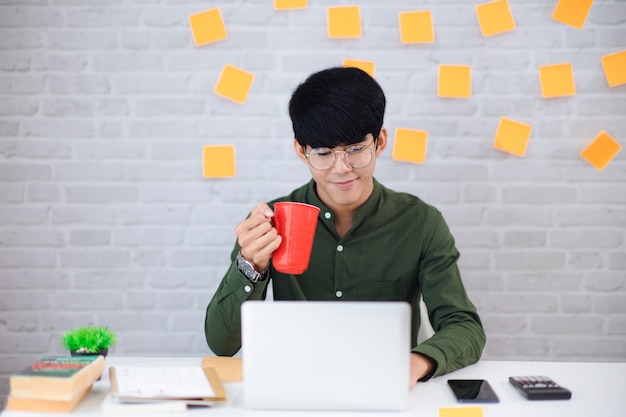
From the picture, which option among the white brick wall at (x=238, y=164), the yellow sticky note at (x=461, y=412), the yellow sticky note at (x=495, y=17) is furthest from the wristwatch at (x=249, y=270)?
the yellow sticky note at (x=495, y=17)

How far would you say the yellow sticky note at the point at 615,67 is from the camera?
7.63 feet

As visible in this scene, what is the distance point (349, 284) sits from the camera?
1.80 m

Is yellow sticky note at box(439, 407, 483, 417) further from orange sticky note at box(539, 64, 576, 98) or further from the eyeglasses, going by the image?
orange sticky note at box(539, 64, 576, 98)

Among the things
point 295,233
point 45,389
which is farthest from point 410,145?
point 45,389

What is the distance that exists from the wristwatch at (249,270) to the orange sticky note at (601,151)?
141cm

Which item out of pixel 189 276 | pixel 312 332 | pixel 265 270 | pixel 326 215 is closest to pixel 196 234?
pixel 189 276

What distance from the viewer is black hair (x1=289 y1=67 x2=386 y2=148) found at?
159 centimetres

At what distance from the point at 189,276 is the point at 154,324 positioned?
0.73ft

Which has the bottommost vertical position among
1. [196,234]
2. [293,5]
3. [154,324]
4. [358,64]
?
[154,324]

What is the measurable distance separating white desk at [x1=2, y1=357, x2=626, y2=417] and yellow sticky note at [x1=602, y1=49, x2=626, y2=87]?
1.27 m

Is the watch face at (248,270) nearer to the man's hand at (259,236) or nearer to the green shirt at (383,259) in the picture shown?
the man's hand at (259,236)

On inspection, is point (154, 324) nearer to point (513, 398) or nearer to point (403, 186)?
point (403, 186)

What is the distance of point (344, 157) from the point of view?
1637 mm

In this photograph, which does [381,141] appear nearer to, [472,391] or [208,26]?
[472,391]
